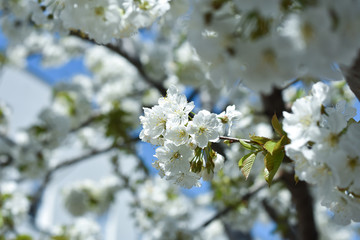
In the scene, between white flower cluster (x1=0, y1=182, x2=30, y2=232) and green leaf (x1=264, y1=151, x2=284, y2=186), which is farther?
white flower cluster (x1=0, y1=182, x2=30, y2=232)

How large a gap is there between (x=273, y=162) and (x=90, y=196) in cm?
299

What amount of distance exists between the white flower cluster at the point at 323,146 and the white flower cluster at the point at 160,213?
5.17 feet

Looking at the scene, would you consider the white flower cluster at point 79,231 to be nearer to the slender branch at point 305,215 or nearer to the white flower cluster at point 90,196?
the white flower cluster at point 90,196

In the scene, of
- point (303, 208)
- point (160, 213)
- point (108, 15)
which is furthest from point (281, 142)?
point (160, 213)

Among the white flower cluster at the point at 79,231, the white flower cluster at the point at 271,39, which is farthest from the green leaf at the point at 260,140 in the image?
the white flower cluster at the point at 79,231

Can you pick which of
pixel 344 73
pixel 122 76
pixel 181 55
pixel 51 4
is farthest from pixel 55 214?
pixel 344 73

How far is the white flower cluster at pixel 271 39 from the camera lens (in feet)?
1.33

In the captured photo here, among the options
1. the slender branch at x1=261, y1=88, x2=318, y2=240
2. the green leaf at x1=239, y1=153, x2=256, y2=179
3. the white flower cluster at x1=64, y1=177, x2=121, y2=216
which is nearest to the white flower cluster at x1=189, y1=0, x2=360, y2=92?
the green leaf at x1=239, y1=153, x2=256, y2=179

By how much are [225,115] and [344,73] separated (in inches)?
13.6

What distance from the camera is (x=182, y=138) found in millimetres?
763

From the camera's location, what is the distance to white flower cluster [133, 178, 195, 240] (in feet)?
7.00

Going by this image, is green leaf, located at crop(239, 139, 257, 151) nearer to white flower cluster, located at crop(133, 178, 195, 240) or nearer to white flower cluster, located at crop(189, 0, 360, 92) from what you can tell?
white flower cluster, located at crop(189, 0, 360, 92)

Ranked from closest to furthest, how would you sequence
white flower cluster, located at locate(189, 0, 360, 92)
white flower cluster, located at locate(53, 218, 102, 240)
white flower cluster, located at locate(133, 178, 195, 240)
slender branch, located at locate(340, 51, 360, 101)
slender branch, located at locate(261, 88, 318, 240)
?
1. white flower cluster, located at locate(189, 0, 360, 92)
2. slender branch, located at locate(340, 51, 360, 101)
3. slender branch, located at locate(261, 88, 318, 240)
4. white flower cluster, located at locate(133, 178, 195, 240)
5. white flower cluster, located at locate(53, 218, 102, 240)

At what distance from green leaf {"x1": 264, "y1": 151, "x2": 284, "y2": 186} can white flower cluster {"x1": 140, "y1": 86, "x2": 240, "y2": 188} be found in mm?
123
